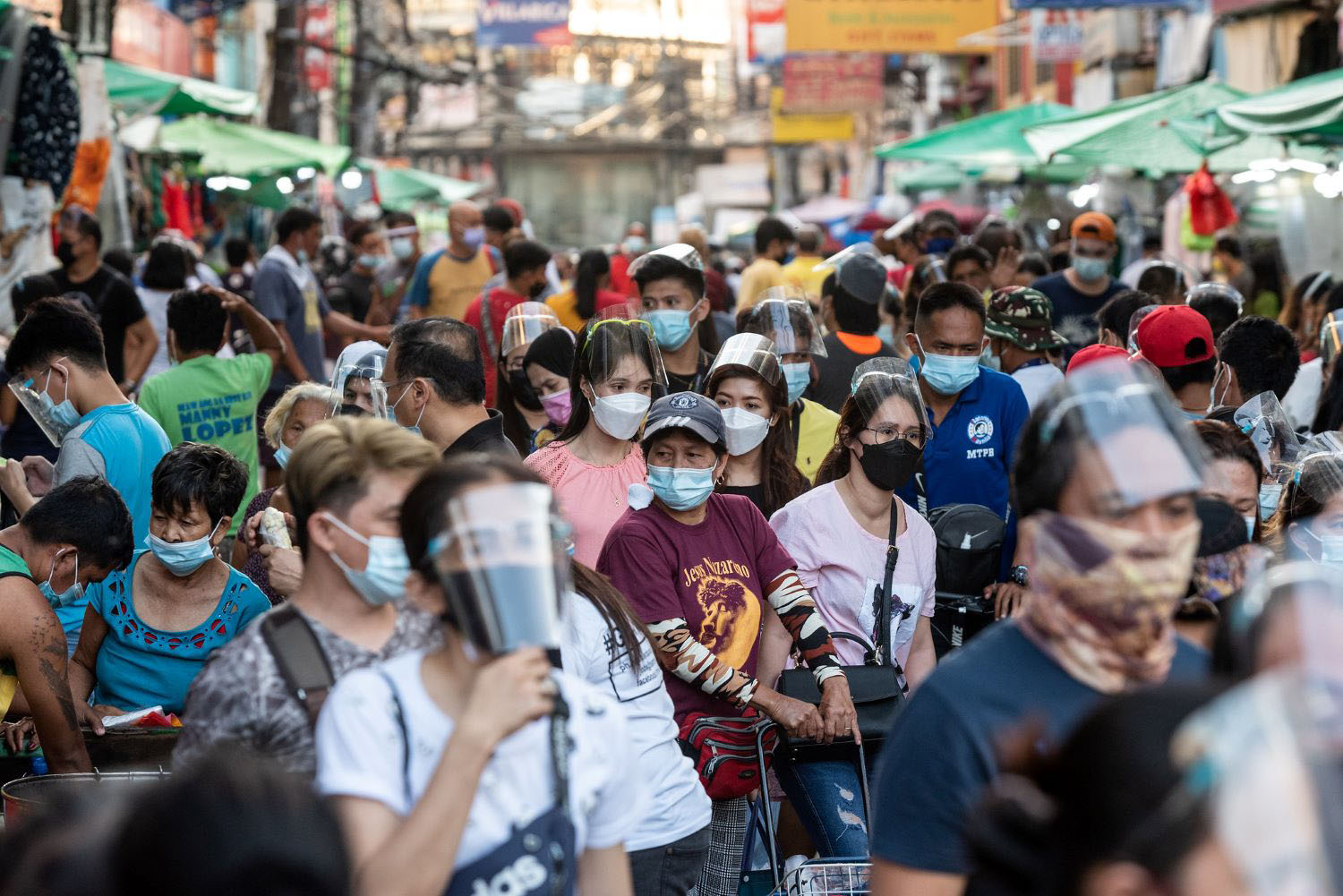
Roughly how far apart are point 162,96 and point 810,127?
2260cm

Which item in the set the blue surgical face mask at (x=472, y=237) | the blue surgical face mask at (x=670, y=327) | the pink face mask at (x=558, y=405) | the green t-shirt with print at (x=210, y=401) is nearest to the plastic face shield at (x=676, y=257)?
the blue surgical face mask at (x=670, y=327)

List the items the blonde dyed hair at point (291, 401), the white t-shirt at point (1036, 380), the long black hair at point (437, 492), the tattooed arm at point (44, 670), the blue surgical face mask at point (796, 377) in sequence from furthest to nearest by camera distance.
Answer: the white t-shirt at point (1036, 380), the blue surgical face mask at point (796, 377), the blonde dyed hair at point (291, 401), the tattooed arm at point (44, 670), the long black hair at point (437, 492)

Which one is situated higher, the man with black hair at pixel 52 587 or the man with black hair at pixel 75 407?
the man with black hair at pixel 75 407

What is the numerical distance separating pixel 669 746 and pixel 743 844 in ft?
3.28

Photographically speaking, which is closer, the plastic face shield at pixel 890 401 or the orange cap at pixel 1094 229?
the plastic face shield at pixel 890 401

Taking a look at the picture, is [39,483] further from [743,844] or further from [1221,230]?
[1221,230]

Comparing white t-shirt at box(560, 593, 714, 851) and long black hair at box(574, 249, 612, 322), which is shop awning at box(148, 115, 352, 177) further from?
white t-shirt at box(560, 593, 714, 851)

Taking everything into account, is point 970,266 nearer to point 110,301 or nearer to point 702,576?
point 110,301

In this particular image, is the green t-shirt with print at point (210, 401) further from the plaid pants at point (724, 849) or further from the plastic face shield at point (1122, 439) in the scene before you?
the plastic face shield at point (1122, 439)

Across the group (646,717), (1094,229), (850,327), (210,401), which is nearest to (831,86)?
(1094,229)

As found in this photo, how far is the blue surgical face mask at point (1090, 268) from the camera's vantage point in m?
9.97

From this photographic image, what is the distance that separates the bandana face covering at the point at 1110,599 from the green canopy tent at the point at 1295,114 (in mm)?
7419

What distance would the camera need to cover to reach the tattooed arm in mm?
4410

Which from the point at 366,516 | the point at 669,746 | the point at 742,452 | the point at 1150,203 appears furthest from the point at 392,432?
the point at 1150,203
